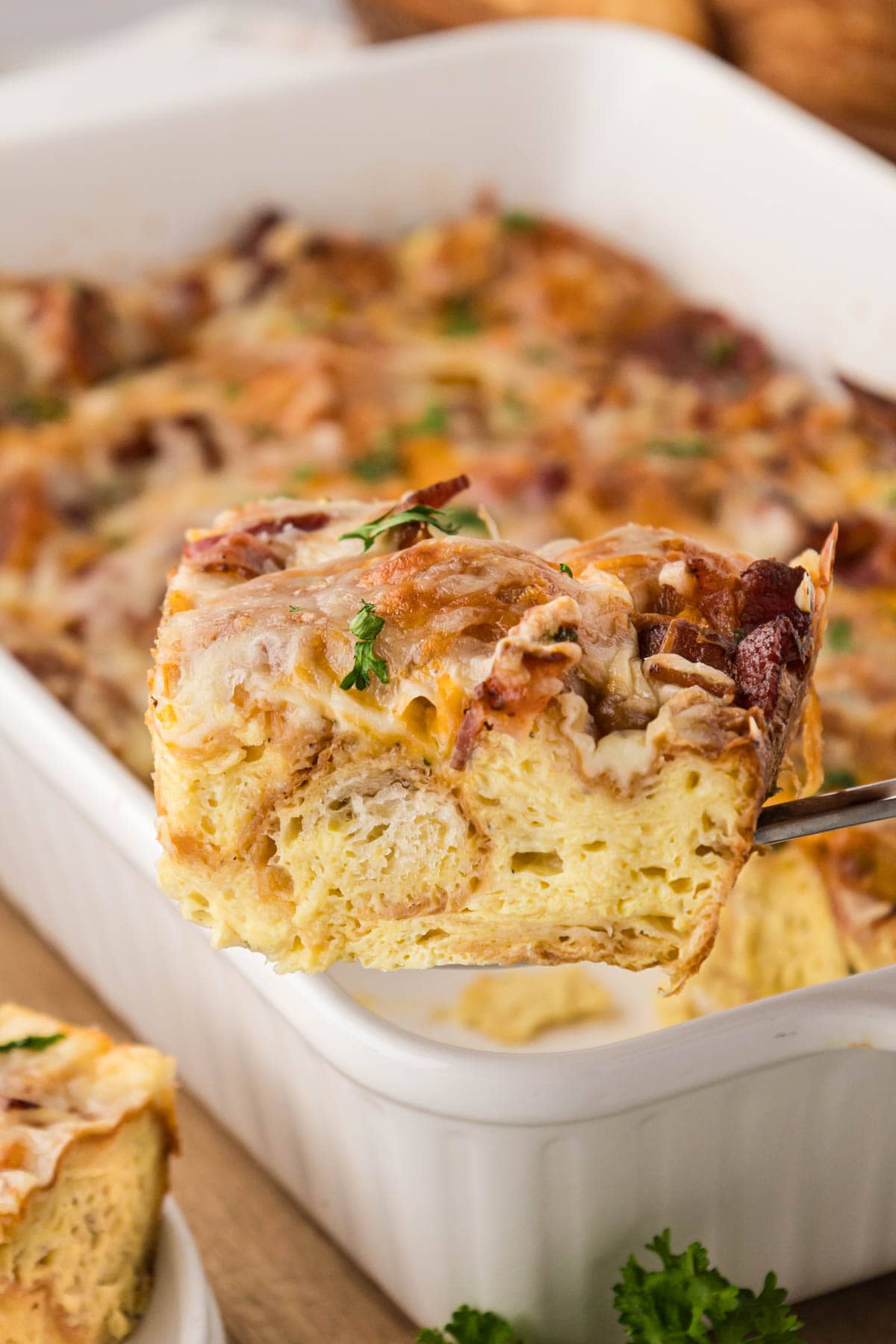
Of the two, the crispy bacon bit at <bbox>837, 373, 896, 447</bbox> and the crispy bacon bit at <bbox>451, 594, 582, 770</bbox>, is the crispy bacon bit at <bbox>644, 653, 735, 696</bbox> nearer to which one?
the crispy bacon bit at <bbox>451, 594, 582, 770</bbox>

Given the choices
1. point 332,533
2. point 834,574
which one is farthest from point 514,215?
point 332,533

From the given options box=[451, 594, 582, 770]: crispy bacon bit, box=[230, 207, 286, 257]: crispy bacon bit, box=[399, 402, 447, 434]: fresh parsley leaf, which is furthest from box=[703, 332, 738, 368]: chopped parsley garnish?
box=[451, 594, 582, 770]: crispy bacon bit

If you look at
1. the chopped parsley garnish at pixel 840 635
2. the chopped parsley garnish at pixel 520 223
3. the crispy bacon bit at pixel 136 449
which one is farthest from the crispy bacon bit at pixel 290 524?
the chopped parsley garnish at pixel 520 223

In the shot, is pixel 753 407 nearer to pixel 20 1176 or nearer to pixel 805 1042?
pixel 805 1042

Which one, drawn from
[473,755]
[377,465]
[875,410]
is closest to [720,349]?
[875,410]

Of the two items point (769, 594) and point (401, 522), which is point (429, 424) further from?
point (769, 594)

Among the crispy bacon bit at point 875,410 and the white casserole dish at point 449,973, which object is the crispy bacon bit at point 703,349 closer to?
the white casserole dish at point 449,973
